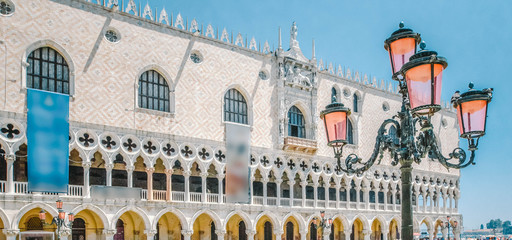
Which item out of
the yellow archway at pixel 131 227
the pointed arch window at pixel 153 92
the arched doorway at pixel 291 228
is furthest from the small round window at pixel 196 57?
the arched doorway at pixel 291 228

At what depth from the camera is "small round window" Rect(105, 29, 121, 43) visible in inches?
835

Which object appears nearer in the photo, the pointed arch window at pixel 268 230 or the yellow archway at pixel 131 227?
the yellow archway at pixel 131 227

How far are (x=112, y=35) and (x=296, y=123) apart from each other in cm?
1002

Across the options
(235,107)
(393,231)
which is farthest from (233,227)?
(393,231)

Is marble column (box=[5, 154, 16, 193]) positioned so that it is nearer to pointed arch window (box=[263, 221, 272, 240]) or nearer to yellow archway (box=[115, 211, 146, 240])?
yellow archway (box=[115, 211, 146, 240])

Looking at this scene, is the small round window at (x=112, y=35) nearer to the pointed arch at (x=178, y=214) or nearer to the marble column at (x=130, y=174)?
the marble column at (x=130, y=174)

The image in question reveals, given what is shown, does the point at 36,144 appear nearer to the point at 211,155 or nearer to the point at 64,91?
the point at 64,91

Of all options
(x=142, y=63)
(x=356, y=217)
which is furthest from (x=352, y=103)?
(x=142, y=63)

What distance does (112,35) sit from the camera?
21375 mm

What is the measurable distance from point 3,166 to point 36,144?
161 centimetres

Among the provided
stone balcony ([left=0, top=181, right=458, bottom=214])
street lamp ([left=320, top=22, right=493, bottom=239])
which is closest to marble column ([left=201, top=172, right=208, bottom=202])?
stone balcony ([left=0, top=181, right=458, bottom=214])

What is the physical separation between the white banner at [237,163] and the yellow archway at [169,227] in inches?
91.4

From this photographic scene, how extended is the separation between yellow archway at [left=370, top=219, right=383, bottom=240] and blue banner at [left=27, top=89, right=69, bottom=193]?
61.5 feet

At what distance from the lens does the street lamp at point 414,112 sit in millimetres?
6328
